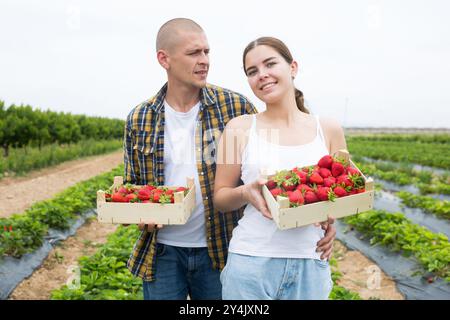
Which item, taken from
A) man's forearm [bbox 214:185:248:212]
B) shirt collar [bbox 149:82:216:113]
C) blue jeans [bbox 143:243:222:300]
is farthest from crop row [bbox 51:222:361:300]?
man's forearm [bbox 214:185:248:212]

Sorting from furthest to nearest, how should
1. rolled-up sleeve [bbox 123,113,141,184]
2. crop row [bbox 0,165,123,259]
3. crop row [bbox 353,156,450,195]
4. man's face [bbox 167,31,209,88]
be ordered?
crop row [bbox 353,156,450,195] < crop row [bbox 0,165,123,259] < rolled-up sleeve [bbox 123,113,141,184] < man's face [bbox 167,31,209,88]

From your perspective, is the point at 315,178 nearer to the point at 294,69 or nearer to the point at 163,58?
the point at 294,69

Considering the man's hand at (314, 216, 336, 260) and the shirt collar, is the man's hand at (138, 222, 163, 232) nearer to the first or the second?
the shirt collar

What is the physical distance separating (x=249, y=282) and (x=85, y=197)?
7.14 metres

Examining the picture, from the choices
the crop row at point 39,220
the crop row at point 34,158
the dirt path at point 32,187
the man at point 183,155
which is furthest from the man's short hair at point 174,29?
the crop row at point 34,158

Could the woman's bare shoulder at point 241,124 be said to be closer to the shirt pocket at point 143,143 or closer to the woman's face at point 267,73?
the woman's face at point 267,73

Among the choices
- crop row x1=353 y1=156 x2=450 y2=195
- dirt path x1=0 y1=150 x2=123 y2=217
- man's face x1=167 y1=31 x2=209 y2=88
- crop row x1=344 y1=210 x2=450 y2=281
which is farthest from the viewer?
crop row x1=353 y1=156 x2=450 y2=195

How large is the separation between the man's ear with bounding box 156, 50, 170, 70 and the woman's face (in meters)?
0.61

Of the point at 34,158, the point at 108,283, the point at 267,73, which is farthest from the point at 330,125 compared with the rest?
the point at 34,158

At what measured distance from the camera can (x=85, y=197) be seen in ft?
27.8

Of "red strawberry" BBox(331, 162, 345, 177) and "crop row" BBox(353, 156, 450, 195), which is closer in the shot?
"red strawberry" BBox(331, 162, 345, 177)

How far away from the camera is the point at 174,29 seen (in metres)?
2.38

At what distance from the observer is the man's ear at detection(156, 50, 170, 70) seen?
243 cm

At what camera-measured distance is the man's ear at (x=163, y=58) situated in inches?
95.8
